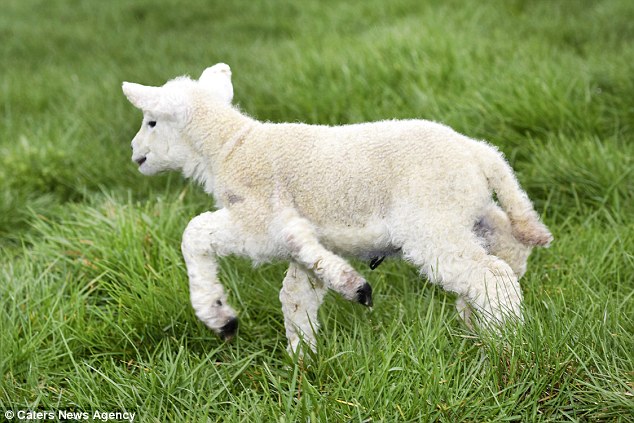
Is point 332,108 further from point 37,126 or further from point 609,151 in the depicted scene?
point 37,126

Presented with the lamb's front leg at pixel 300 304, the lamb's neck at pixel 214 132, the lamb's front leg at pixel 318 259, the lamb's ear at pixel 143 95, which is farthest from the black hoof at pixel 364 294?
the lamb's ear at pixel 143 95

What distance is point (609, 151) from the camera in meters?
4.36

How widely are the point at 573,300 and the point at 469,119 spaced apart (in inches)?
80.4

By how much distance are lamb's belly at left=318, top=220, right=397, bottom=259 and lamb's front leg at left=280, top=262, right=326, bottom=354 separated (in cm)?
23

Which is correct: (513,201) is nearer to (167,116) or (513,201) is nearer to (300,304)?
(300,304)

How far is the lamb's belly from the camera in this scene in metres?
2.63

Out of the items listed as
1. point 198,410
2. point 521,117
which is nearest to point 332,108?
point 521,117

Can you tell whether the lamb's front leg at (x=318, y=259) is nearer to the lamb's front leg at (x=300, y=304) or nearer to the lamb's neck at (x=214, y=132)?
the lamb's front leg at (x=300, y=304)

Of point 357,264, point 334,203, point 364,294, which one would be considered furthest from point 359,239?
point 357,264

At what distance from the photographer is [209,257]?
2789 mm

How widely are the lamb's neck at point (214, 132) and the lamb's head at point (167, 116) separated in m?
0.04

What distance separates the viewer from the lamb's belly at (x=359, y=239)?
2626mm

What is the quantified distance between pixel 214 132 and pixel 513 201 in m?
1.17

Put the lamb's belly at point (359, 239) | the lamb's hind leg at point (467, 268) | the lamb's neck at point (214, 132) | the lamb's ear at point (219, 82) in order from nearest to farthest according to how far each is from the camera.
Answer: the lamb's hind leg at point (467, 268)
the lamb's belly at point (359, 239)
the lamb's neck at point (214, 132)
the lamb's ear at point (219, 82)
